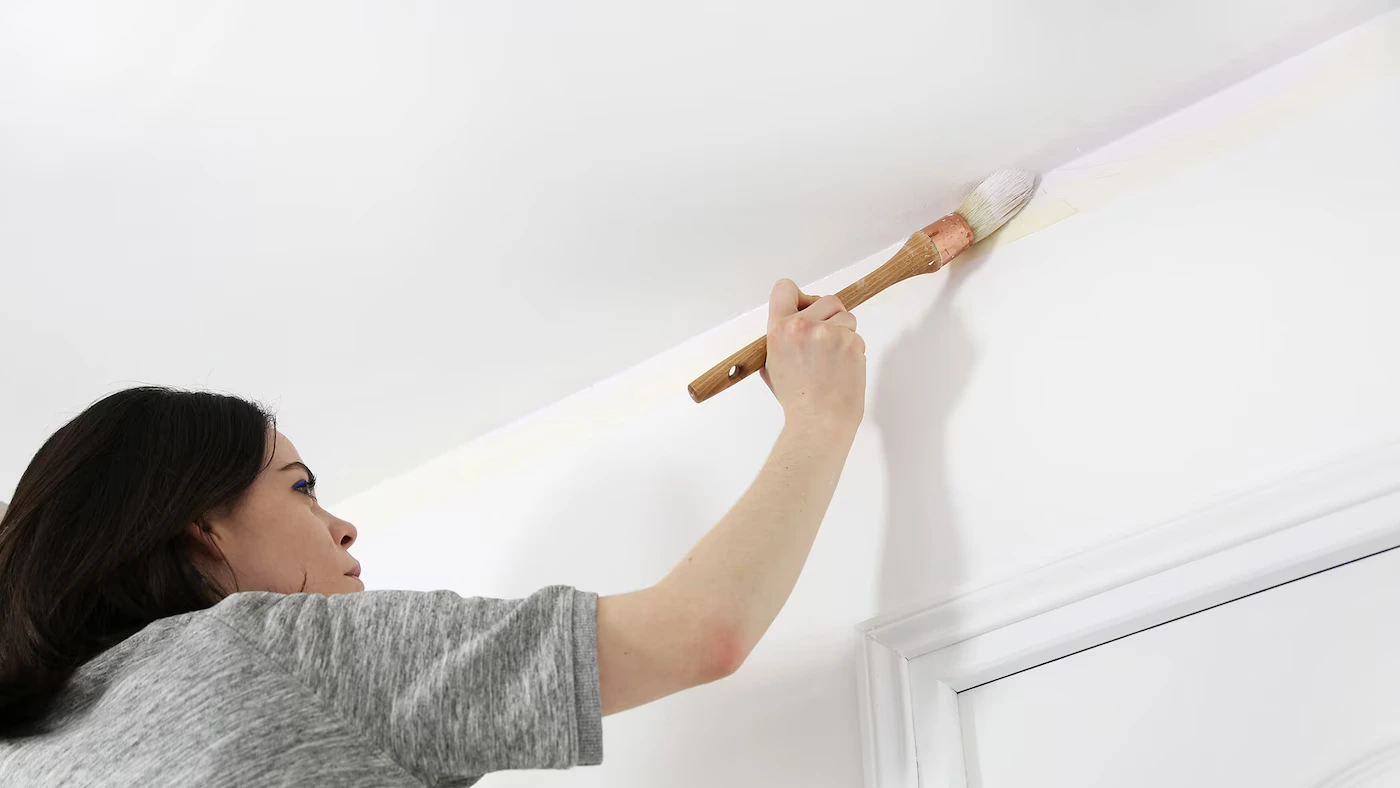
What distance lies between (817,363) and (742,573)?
1.00ft

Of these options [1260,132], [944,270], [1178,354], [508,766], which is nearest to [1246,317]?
[1178,354]

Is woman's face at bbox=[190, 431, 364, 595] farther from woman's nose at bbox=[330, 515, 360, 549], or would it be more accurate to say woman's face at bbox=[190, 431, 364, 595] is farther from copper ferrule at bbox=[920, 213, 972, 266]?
copper ferrule at bbox=[920, 213, 972, 266]

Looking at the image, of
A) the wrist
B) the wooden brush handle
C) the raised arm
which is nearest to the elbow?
the raised arm

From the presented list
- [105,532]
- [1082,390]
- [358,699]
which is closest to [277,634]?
[358,699]

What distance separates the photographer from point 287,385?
1559mm

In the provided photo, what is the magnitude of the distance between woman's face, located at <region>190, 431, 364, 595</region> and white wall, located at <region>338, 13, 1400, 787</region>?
0.39 m

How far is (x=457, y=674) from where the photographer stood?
0.69m

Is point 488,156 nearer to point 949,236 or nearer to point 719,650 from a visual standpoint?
point 949,236

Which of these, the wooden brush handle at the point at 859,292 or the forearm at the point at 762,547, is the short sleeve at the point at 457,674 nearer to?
the forearm at the point at 762,547

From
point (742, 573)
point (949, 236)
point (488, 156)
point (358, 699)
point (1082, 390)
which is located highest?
point (488, 156)

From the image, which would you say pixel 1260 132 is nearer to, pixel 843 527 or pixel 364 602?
pixel 843 527

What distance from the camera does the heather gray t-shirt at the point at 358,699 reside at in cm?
69

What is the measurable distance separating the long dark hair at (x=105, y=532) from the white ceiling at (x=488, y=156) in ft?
1.19

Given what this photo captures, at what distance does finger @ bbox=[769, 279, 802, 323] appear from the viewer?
110cm
